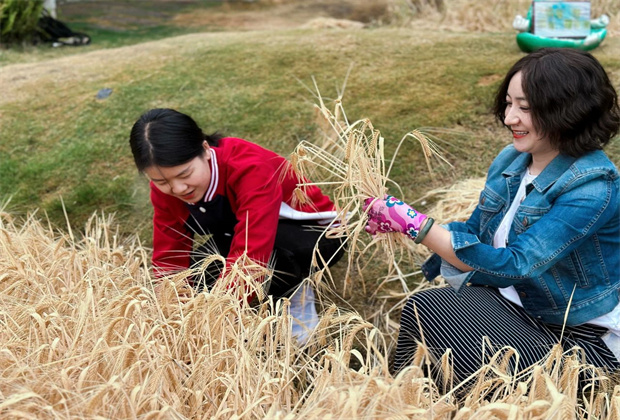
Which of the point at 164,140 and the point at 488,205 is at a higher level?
the point at 164,140

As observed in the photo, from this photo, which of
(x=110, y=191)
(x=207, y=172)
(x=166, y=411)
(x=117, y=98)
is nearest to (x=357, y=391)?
(x=166, y=411)

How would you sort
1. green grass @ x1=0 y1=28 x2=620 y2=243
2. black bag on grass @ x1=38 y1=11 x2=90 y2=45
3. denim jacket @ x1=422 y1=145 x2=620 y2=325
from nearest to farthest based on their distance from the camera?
denim jacket @ x1=422 y1=145 x2=620 y2=325 < green grass @ x1=0 y1=28 x2=620 y2=243 < black bag on grass @ x1=38 y1=11 x2=90 y2=45

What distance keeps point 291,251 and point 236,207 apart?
251mm

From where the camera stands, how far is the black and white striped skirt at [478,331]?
1.66 metres

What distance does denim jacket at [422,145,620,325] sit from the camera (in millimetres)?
1547

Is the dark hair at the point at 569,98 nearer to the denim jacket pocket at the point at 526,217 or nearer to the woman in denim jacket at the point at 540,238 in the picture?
the woman in denim jacket at the point at 540,238

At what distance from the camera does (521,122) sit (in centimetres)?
162

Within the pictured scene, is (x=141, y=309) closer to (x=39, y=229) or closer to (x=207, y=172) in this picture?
(x=207, y=172)

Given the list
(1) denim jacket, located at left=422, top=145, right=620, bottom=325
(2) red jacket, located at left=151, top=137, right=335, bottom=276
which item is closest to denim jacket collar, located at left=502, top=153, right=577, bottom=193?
(1) denim jacket, located at left=422, top=145, right=620, bottom=325

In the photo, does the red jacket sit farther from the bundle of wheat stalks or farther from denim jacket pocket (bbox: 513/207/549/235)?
denim jacket pocket (bbox: 513/207/549/235)

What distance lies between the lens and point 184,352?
1.73 meters

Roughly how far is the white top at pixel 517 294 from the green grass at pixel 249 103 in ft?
3.98

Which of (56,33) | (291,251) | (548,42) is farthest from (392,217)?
(56,33)

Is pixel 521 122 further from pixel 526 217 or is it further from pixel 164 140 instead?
pixel 164 140
